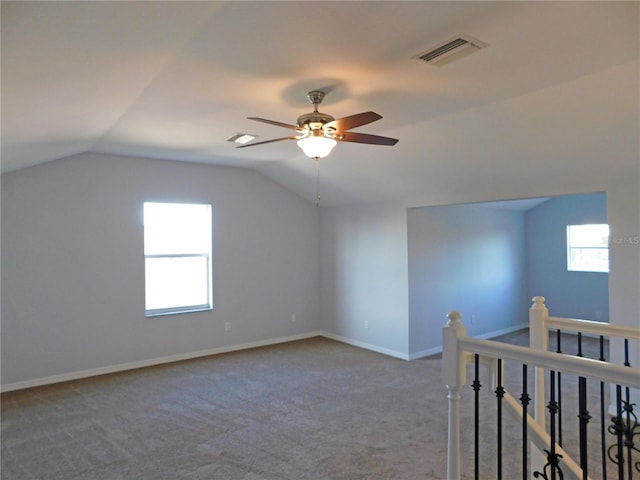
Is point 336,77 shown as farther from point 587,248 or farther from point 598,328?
point 587,248

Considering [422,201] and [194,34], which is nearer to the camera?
[194,34]

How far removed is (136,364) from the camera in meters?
5.27

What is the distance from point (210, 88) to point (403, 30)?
54.7 inches

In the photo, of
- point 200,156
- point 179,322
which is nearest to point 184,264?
point 179,322

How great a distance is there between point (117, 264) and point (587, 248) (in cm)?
729

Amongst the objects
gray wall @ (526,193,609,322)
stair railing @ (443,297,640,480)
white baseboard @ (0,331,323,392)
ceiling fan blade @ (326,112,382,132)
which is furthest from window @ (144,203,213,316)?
gray wall @ (526,193,609,322)

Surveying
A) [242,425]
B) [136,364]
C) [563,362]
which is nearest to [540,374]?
[563,362]

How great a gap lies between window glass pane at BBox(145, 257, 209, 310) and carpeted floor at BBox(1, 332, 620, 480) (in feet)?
2.94

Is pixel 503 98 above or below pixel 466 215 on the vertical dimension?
above

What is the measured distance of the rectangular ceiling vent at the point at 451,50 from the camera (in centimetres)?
221

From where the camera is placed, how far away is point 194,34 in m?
2.02

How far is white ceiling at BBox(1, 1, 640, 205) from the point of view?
5.99 ft

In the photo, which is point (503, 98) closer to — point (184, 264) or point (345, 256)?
point (345, 256)

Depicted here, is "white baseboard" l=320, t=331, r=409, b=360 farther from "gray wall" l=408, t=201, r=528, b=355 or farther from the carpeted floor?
the carpeted floor
